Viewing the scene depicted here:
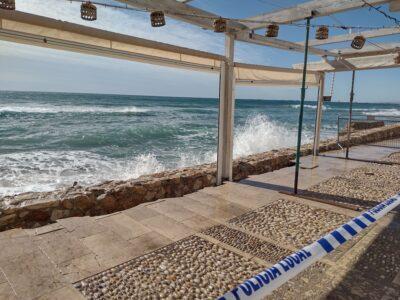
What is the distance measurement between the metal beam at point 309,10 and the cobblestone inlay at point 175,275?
3.75 meters

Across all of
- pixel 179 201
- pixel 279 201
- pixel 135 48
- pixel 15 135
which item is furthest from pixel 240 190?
pixel 15 135

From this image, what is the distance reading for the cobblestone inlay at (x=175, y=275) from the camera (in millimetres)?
2529

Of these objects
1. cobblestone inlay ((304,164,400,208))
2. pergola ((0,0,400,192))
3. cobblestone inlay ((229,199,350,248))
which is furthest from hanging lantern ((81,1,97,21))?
cobblestone inlay ((304,164,400,208))

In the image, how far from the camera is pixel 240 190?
5543 mm

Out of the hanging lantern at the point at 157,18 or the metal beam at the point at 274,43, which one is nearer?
the hanging lantern at the point at 157,18

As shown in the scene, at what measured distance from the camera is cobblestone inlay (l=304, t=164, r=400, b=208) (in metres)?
5.20

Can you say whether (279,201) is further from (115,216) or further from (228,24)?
(228,24)

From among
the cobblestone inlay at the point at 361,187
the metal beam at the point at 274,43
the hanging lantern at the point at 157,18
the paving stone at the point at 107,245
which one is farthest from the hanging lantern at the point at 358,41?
the paving stone at the point at 107,245

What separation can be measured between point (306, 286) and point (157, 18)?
3700mm

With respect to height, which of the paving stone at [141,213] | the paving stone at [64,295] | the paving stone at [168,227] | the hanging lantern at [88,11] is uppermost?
the hanging lantern at [88,11]

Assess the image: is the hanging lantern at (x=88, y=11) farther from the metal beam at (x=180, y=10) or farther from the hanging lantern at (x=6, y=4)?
the hanging lantern at (x=6, y=4)

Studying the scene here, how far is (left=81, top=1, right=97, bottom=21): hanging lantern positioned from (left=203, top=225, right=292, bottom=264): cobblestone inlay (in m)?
3.06

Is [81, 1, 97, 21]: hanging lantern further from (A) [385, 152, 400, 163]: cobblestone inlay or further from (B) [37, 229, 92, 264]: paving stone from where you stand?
(A) [385, 152, 400, 163]: cobblestone inlay

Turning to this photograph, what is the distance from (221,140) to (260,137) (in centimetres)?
1012
